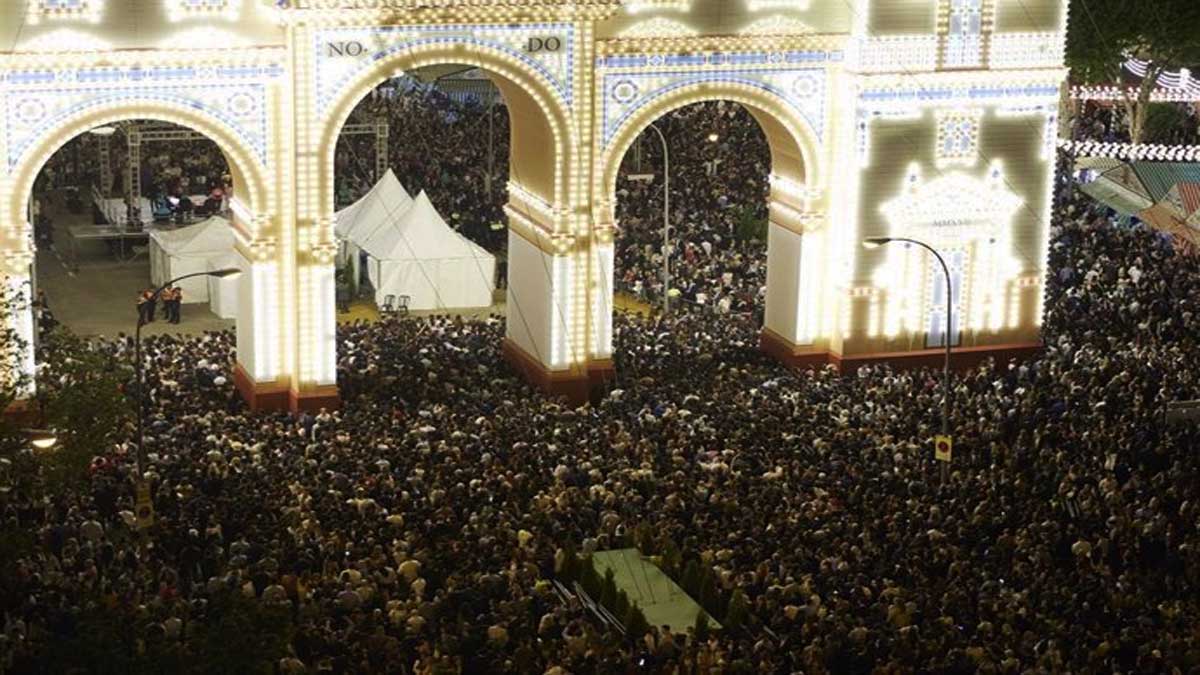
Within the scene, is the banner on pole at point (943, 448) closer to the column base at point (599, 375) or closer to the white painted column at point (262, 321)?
the column base at point (599, 375)

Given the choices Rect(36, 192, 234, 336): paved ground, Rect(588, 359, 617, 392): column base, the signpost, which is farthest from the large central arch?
the signpost

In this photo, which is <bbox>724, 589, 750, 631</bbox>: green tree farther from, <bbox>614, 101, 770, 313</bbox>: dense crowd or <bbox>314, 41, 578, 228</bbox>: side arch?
<bbox>614, 101, 770, 313</bbox>: dense crowd

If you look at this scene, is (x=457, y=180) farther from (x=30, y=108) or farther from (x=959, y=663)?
(x=959, y=663)

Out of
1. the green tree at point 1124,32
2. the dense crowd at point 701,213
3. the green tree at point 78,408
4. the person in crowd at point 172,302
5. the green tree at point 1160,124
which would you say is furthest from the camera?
the green tree at point 1160,124

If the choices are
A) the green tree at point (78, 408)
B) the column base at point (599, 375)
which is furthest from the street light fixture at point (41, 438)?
the column base at point (599, 375)

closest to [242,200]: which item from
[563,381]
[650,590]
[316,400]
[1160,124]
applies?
[316,400]

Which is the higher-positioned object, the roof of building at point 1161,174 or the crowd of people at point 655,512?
the roof of building at point 1161,174

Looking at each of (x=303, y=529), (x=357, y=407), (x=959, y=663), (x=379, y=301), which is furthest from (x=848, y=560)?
(x=379, y=301)

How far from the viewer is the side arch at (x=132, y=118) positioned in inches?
1490

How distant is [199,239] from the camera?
49594 millimetres

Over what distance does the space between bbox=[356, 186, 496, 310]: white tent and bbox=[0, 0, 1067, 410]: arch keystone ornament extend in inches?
212

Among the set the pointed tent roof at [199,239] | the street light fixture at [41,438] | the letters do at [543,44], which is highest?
the letters do at [543,44]

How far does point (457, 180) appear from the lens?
2315 inches

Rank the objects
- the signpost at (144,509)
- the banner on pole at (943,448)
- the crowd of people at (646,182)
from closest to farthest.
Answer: the signpost at (144,509), the banner on pole at (943,448), the crowd of people at (646,182)
